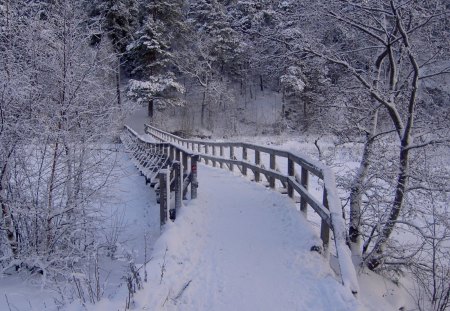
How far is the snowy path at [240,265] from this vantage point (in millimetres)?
4418

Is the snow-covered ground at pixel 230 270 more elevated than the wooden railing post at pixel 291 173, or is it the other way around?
the wooden railing post at pixel 291 173

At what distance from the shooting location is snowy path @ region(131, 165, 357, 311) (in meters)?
4.42

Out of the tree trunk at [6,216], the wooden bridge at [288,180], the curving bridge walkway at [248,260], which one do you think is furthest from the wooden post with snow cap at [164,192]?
the tree trunk at [6,216]

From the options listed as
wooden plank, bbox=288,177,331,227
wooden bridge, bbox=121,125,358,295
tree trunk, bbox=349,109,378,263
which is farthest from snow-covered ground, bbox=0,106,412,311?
tree trunk, bbox=349,109,378,263

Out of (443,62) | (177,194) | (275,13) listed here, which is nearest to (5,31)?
(177,194)

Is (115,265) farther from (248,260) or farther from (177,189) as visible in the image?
(248,260)

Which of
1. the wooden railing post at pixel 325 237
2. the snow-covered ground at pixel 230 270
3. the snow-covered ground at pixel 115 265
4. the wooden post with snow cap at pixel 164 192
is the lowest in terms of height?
the snow-covered ground at pixel 115 265

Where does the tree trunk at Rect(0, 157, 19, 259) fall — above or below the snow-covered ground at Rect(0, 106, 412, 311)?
above

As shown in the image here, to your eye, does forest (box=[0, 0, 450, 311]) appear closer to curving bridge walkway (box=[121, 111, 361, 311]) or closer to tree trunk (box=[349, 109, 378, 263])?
tree trunk (box=[349, 109, 378, 263])

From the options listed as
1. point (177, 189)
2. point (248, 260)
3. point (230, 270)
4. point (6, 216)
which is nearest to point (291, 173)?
point (177, 189)

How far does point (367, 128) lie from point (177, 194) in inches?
184

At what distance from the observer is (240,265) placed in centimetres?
546

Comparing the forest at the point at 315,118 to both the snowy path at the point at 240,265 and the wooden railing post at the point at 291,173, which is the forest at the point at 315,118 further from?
the wooden railing post at the point at 291,173

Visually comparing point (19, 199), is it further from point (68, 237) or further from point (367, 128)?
point (367, 128)
